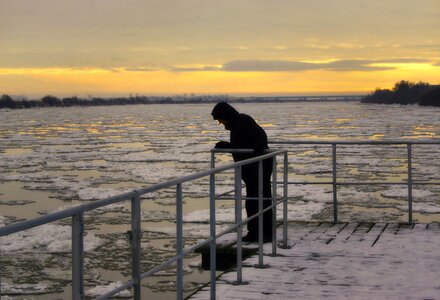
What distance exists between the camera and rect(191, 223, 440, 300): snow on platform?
530 centimetres

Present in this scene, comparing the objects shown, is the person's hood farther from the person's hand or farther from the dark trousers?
the dark trousers

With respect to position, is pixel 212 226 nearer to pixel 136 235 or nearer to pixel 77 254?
pixel 136 235

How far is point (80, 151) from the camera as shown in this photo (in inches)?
1089

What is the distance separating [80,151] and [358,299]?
23.6m

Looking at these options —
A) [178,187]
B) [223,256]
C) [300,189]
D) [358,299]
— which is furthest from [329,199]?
[178,187]

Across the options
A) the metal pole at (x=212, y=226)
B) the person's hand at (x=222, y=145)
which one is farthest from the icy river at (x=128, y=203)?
the metal pole at (x=212, y=226)

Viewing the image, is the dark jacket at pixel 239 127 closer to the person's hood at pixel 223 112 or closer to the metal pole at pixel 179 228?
the person's hood at pixel 223 112

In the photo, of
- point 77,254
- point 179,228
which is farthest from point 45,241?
point 77,254

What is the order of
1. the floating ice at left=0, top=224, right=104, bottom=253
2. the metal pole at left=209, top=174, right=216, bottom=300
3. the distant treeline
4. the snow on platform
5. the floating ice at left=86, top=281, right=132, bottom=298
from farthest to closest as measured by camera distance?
the distant treeline < the floating ice at left=0, top=224, right=104, bottom=253 < the floating ice at left=86, top=281, right=132, bottom=298 < the snow on platform < the metal pole at left=209, top=174, right=216, bottom=300

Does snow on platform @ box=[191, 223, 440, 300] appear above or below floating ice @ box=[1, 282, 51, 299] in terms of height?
above

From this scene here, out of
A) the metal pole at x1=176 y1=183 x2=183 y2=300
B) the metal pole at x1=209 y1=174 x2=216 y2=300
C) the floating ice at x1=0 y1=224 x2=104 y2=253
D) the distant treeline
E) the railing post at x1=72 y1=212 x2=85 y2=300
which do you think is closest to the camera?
the railing post at x1=72 y1=212 x2=85 y2=300

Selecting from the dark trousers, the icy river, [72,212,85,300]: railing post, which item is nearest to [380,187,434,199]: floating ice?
the icy river

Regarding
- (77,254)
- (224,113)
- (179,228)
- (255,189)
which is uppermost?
(224,113)

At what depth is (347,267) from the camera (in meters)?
6.20
